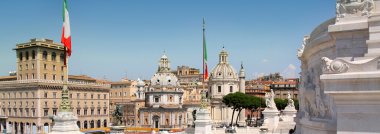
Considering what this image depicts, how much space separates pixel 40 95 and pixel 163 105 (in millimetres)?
26285

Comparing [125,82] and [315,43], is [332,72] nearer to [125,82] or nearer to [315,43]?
[315,43]

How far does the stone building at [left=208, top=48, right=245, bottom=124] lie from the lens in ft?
289

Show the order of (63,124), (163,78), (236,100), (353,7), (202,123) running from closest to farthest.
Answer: (353,7)
(63,124)
(202,123)
(236,100)
(163,78)

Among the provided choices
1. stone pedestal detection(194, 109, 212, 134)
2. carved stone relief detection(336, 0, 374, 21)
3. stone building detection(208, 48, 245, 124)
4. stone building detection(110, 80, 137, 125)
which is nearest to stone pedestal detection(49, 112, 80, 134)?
carved stone relief detection(336, 0, 374, 21)

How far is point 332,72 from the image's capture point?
7406 millimetres

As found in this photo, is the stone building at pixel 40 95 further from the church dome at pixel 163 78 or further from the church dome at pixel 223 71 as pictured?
the church dome at pixel 223 71

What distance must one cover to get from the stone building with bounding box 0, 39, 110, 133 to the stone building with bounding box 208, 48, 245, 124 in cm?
2196

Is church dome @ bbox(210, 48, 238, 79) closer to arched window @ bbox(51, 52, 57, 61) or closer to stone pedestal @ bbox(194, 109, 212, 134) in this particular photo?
arched window @ bbox(51, 52, 57, 61)

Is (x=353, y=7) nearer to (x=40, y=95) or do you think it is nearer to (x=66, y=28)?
(x=66, y=28)

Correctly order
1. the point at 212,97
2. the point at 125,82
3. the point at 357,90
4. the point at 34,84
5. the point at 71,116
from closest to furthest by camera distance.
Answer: the point at 357,90
the point at 71,116
the point at 34,84
the point at 212,97
the point at 125,82

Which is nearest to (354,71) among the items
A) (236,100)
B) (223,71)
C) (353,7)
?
(353,7)

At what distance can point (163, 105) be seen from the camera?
90312 mm

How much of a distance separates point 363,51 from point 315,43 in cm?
239

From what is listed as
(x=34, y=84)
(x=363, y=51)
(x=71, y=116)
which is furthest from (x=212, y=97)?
(x=363, y=51)
